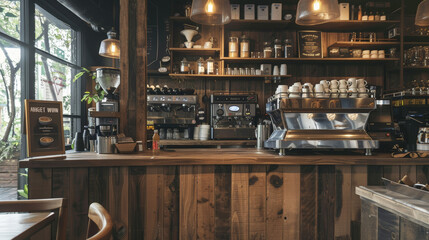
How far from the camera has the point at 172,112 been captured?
407 centimetres

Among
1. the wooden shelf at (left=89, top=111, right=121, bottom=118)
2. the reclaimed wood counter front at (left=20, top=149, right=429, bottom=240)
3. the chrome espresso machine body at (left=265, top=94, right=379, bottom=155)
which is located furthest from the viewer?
the wooden shelf at (left=89, top=111, right=121, bottom=118)

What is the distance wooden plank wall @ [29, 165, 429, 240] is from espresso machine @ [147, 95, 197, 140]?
2.27 metres

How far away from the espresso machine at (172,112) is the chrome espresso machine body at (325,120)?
86.5 inches

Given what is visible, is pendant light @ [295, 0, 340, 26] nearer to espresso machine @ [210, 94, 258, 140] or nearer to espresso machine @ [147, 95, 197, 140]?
espresso machine @ [210, 94, 258, 140]

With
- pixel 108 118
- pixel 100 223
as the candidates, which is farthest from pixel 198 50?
pixel 100 223

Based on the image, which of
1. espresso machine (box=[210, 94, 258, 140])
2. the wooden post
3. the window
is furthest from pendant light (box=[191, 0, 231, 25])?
the window

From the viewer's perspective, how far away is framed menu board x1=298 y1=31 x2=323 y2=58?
159 inches

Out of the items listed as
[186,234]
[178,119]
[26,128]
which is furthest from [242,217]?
[178,119]

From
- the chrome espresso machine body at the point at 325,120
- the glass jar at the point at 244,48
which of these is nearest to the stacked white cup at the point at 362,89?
the chrome espresso machine body at the point at 325,120

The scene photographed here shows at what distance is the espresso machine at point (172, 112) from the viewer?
3932 millimetres

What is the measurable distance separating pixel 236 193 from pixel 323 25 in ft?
10.7

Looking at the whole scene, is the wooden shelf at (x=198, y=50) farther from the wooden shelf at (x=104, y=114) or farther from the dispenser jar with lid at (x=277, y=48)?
the wooden shelf at (x=104, y=114)

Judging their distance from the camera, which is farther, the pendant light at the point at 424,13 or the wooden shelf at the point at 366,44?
the wooden shelf at the point at 366,44

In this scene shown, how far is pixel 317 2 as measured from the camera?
87.9 inches
